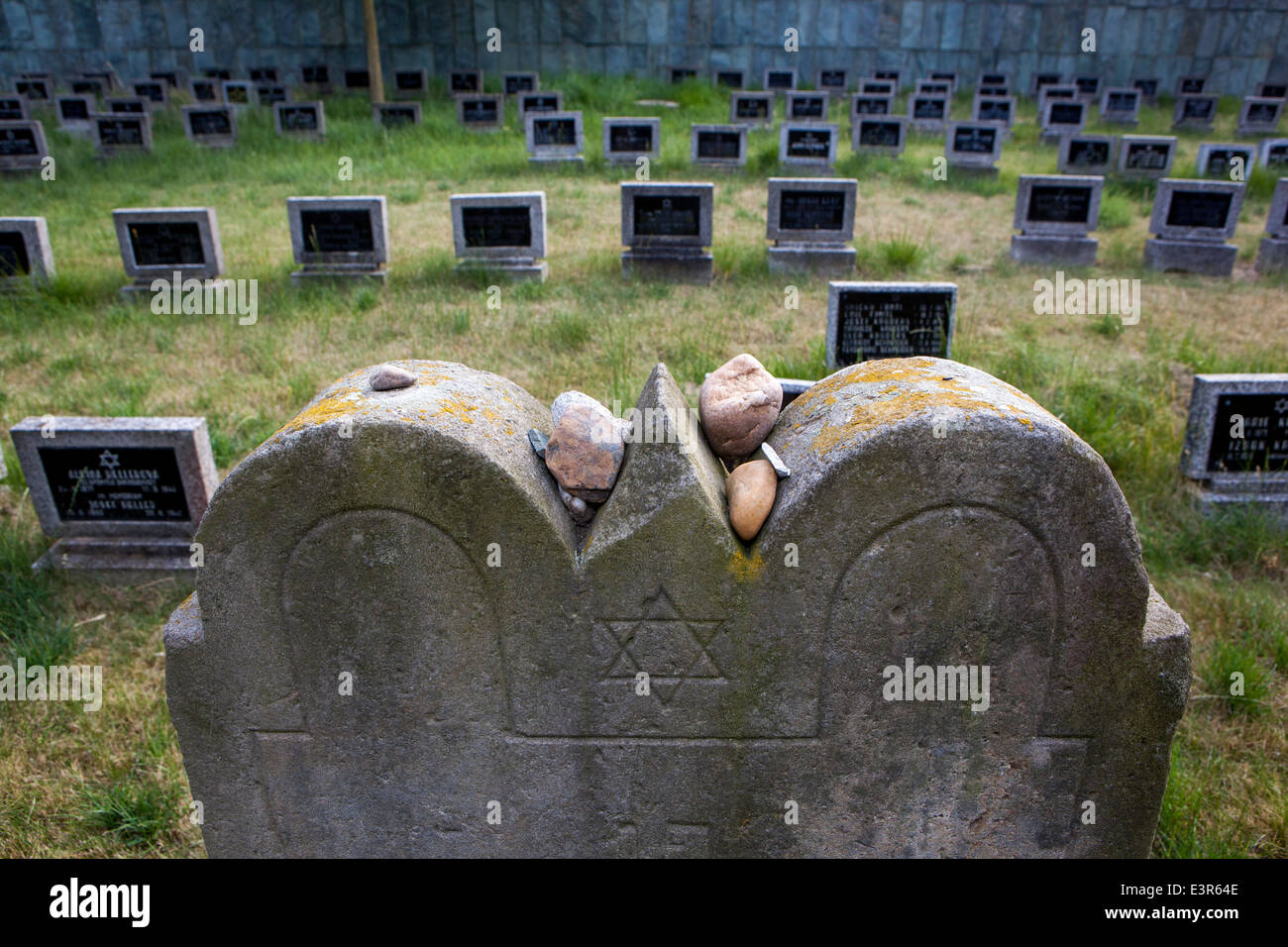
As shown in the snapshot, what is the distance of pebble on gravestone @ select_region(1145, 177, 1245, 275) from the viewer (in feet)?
30.1

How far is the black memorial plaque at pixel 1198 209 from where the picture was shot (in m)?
9.14

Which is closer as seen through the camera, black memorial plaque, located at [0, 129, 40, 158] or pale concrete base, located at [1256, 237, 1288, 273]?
pale concrete base, located at [1256, 237, 1288, 273]

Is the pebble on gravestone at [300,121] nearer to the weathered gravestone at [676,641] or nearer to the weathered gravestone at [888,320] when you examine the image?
the weathered gravestone at [888,320]

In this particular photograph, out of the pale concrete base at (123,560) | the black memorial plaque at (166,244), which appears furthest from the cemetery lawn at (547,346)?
the black memorial plaque at (166,244)

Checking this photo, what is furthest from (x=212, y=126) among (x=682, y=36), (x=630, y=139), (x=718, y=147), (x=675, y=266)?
(x=682, y=36)

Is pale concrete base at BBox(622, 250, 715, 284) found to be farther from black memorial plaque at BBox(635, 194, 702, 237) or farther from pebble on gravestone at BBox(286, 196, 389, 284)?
pebble on gravestone at BBox(286, 196, 389, 284)

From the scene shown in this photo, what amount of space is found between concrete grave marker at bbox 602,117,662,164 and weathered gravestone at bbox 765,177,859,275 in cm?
532

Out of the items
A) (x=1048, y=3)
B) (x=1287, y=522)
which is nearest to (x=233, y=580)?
(x=1287, y=522)

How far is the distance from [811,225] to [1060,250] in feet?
9.43

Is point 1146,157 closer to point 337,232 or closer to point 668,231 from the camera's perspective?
point 668,231

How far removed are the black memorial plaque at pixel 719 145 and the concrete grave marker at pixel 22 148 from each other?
10341 mm

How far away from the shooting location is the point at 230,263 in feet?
29.6

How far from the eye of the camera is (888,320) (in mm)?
6160

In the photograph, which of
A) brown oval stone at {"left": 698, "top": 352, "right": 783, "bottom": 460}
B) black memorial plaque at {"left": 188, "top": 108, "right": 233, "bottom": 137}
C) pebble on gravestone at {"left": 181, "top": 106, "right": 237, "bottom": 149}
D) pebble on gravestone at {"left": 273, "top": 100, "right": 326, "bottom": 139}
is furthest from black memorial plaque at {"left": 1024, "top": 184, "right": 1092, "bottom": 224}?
black memorial plaque at {"left": 188, "top": 108, "right": 233, "bottom": 137}
